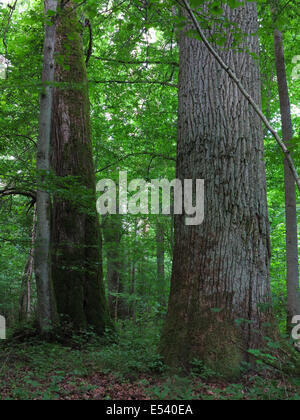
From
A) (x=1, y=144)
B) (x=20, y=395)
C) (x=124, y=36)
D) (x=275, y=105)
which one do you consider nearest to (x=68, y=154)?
(x=1, y=144)

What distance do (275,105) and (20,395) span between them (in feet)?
40.5

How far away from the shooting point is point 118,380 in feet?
12.4

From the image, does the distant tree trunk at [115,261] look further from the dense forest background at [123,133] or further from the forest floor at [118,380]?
the forest floor at [118,380]

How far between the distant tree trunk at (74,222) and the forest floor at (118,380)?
1.93m

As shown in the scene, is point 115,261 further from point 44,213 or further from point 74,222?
point 44,213

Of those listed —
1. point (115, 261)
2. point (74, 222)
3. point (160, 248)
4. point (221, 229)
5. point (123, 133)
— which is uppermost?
point (123, 133)

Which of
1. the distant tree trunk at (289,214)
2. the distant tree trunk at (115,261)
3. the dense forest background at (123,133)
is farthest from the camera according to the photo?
the distant tree trunk at (115,261)

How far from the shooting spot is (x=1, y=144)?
25.7ft

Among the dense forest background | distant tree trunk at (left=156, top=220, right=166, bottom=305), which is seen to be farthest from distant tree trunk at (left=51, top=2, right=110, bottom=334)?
distant tree trunk at (left=156, top=220, right=166, bottom=305)

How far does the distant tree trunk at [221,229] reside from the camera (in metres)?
3.95

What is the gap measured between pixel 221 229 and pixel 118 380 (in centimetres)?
202

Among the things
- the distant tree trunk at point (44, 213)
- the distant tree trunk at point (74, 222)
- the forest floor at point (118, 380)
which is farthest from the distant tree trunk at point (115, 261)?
the forest floor at point (118, 380)

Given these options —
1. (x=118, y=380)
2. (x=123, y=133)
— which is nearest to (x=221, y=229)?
(x=118, y=380)
